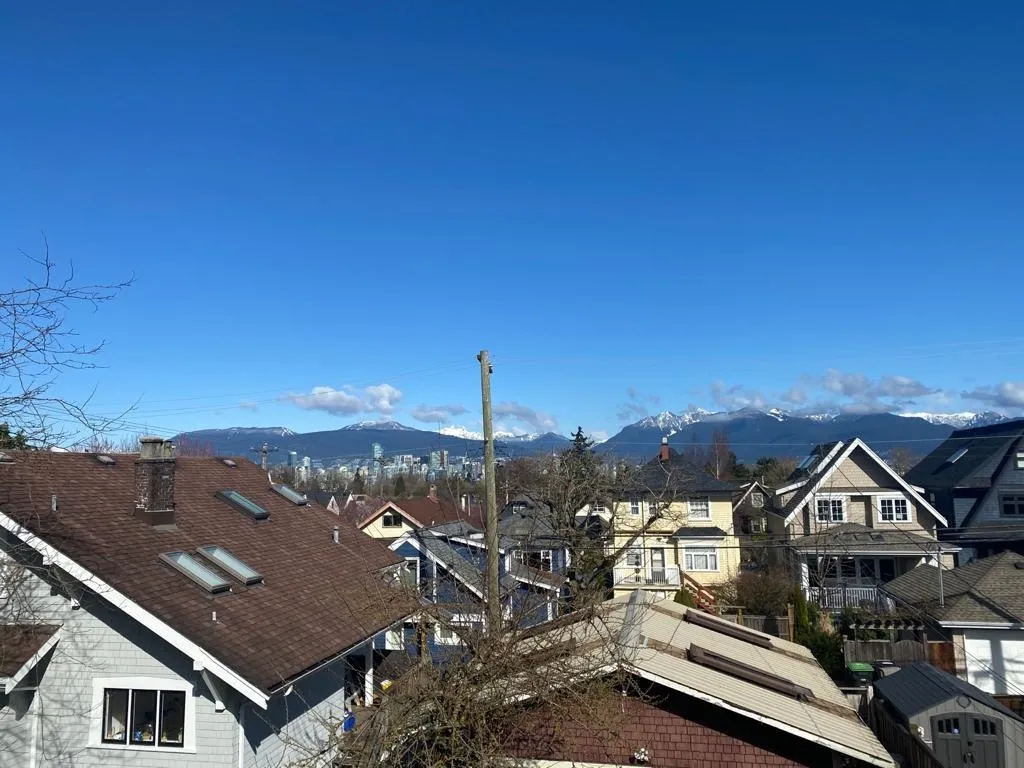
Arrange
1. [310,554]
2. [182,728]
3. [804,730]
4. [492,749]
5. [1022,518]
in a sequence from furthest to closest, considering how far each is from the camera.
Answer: [1022,518]
[310,554]
[182,728]
[804,730]
[492,749]

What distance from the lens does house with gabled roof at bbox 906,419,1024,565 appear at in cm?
4034

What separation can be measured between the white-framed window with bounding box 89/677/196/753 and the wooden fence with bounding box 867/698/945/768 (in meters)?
12.3

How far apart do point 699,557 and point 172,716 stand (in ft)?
98.3

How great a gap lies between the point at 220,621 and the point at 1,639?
3053 millimetres

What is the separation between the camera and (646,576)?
37188 mm

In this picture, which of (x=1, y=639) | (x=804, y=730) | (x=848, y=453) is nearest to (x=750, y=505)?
(x=848, y=453)

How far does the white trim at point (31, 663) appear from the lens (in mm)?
11289

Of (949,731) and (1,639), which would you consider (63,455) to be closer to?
(1,639)

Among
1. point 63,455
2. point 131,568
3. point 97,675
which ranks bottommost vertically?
point 97,675

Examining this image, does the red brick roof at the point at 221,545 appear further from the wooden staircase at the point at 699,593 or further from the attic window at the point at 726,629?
the wooden staircase at the point at 699,593

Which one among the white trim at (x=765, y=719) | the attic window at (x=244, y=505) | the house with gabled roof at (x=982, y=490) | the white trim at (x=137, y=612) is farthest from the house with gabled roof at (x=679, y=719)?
the house with gabled roof at (x=982, y=490)

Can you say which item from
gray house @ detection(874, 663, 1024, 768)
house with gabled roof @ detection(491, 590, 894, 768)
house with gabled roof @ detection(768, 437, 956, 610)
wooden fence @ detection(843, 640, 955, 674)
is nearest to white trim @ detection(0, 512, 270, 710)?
house with gabled roof @ detection(491, 590, 894, 768)

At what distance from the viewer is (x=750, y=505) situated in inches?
2571

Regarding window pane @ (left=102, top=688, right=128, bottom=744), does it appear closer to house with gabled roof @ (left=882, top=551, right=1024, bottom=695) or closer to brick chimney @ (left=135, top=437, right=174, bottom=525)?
brick chimney @ (left=135, top=437, right=174, bottom=525)
